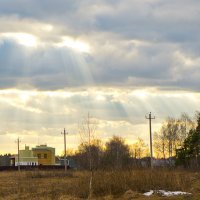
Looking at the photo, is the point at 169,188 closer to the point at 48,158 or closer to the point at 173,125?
the point at 173,125

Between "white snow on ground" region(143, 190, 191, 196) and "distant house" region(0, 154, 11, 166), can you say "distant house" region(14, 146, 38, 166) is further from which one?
"white snow on ground" region(143, 190, 191, 196)

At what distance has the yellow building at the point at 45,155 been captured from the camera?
6080 inches

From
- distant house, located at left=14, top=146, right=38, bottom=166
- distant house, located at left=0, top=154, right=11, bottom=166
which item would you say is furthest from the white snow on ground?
distant house, located at left=0, top=154, right=11, bottom=166

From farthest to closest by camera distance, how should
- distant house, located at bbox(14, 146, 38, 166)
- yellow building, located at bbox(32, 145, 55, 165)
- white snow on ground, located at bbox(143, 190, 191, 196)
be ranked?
yellow building, located at bbox(32, 145, 55, 165), distant house, located at bbox(14, 146, 38, 166), white snow on ground, located at bbox(143, 190, 191, 196)

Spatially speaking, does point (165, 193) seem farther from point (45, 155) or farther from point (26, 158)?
point (45, 155)

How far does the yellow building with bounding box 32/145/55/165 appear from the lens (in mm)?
154438

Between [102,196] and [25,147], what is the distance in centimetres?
13439

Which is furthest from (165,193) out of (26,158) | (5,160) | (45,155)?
(5,160)

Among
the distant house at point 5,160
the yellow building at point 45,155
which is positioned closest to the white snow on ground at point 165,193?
the yellow building at point 45,155

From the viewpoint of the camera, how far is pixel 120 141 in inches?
5000

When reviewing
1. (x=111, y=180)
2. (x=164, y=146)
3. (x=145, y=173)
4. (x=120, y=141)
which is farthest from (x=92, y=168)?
(x=120, y=141)

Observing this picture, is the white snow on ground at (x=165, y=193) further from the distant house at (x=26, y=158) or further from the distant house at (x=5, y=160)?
the distant house at (x=5, y=160)

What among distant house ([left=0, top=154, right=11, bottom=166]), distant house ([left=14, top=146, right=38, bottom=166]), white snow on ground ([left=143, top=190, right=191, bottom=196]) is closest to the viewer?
white snow on ground ([left=143, top=190, right=191, bottom=196])

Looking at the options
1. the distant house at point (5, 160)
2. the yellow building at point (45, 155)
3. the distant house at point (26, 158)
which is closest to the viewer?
the distant house at point (26, 158)
